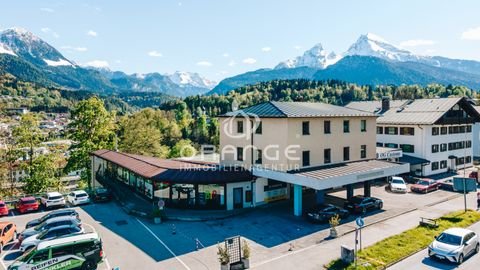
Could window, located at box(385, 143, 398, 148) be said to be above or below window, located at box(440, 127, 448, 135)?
below

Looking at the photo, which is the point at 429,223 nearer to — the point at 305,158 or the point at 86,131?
the point at 305,158

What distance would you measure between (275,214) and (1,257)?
20.5 metres

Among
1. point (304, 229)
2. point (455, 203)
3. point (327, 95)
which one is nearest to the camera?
point (304, 229)

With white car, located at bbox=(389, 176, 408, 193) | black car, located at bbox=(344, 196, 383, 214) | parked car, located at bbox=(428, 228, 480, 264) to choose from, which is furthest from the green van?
white car, located at bbox=(389, 176, 408, 193)

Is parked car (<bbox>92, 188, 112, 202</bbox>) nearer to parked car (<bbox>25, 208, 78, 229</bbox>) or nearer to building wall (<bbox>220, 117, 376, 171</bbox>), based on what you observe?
parked car (<bbox>25, 208, 78, 229</bbox>)

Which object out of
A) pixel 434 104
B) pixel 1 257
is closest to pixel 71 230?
pixel 1 257

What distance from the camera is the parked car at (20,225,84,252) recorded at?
864 inches

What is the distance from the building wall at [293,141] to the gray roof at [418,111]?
37.6ft

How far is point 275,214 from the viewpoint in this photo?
101ft

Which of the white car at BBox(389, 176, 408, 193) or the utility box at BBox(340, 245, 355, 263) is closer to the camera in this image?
the utility box at BBox(340, 245, 355, 263)

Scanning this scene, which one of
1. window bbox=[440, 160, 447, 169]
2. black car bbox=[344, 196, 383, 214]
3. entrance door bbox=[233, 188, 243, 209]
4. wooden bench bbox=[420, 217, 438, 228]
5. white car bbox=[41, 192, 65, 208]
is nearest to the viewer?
wooden bench bbox=[420, 217, 438, 228]

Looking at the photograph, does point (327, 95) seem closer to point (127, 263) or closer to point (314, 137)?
point (314, 137)

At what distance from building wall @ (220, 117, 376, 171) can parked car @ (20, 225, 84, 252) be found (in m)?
17.7

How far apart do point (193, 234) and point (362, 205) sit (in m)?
15.4
